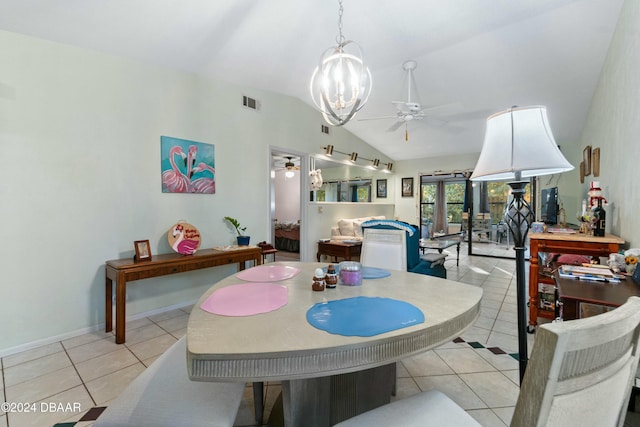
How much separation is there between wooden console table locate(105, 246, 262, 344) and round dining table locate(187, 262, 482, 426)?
4.48ft

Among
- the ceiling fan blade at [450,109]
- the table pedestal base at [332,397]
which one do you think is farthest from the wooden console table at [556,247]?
the ceiling fan blade at [450,109]

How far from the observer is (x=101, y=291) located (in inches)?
108

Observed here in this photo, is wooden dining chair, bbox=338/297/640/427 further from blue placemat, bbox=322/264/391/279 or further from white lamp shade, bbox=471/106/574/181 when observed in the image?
blue placemat, bbox=322/264/391/279

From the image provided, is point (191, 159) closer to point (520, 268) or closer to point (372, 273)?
point (372, 273)

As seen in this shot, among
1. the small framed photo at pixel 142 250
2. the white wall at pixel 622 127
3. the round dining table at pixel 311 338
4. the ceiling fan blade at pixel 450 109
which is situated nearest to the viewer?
the round dining table at pixel 311 338

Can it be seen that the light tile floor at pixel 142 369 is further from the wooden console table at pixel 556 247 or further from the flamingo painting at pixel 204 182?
the flamingo painting at pixel 204 182

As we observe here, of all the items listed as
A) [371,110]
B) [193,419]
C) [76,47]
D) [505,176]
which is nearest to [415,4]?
[505,176]

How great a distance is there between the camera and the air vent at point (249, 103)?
389 cm

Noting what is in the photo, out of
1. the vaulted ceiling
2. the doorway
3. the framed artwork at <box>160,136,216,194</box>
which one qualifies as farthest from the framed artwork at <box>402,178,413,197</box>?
the framed artwork at <box>160,136,216,194</box>

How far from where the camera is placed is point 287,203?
858cm

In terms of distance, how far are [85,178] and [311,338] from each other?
9.14 feet

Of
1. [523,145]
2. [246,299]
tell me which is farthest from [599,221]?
[246,299]

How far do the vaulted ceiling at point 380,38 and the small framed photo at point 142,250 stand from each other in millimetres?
1823

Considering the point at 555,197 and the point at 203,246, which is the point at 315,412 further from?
the point at 555,197
